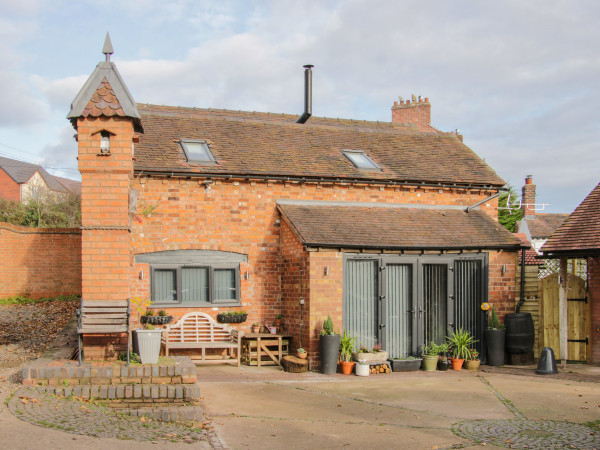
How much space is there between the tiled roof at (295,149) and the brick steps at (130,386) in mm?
6003

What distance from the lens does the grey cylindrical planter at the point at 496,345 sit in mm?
14273

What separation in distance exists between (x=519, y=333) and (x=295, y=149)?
6.96 meters

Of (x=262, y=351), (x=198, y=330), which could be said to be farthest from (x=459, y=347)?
(x=198, y=330)

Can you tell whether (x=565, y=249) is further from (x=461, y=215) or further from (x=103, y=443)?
(x=103, y=443)

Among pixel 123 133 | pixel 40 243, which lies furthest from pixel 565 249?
pixel 40 243

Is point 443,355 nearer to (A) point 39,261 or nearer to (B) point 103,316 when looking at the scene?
(B) point 103,316

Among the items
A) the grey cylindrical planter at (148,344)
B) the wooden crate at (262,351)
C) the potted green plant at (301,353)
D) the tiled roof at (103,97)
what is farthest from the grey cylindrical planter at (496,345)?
the tiled roof at (103,97)

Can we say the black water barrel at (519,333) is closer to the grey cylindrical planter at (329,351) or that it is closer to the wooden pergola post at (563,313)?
the wooden pergola post at (563,313)

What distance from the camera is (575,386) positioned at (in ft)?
38.5

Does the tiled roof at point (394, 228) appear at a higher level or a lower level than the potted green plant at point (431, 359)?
higher

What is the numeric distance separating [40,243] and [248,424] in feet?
40.7

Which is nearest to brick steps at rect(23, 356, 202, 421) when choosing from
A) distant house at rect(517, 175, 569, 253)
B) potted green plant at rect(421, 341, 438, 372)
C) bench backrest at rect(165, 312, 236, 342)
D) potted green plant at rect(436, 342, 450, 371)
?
bench backrest at rect(165, 312, 236, 342)

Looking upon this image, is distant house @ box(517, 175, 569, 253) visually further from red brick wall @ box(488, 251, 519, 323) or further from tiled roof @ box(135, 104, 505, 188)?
red brick wall @ box(488, 251, 519, 323)

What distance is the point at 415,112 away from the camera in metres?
29.2
